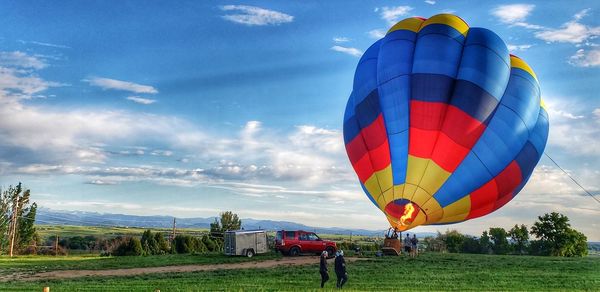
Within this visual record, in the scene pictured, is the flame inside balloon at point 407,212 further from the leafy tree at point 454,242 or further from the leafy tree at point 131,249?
the leafy tree at point 454,242

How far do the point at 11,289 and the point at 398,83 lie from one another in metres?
18.8

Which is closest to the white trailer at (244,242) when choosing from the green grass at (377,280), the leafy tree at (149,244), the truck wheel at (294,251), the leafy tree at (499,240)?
the truck wheel at (294,251)

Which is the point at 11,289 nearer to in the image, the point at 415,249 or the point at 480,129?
the point at 480,129

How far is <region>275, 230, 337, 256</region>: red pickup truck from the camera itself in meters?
34.8

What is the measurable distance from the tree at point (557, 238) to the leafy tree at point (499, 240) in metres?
3.24

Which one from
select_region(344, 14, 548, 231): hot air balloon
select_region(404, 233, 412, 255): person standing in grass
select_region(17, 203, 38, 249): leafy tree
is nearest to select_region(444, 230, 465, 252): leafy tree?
select_region(404, 233, 412, 255): person standing in grass

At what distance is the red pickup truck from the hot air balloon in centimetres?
878

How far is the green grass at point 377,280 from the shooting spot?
62.6ft

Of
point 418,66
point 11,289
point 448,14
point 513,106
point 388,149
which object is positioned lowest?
point 11,289

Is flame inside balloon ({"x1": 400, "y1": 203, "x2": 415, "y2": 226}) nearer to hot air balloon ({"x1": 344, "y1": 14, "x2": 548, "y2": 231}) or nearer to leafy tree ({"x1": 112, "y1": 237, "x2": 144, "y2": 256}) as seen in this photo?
hot air balloon ({"x1": 344, "y1": 14, "x2": 548, "y2": 231})

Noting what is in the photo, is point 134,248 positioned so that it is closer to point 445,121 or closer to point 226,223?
point 226,223

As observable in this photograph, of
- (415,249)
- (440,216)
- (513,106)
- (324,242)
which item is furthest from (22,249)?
(513,106)

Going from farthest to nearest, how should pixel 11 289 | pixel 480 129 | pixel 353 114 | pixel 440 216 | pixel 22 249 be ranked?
1. pixel 22 249
2. pixel 353 114
3. pixel 440 216
4. pixel 480 129
5. pixel 11 289

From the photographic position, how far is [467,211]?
2691cm
